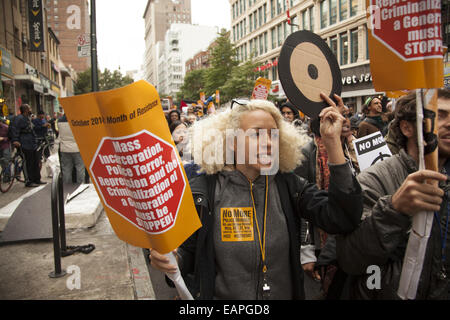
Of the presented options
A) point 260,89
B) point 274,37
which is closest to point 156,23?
point 274,37

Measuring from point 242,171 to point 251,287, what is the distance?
24.3 inches

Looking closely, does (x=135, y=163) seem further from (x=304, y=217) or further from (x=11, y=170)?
(x=11, y=170)

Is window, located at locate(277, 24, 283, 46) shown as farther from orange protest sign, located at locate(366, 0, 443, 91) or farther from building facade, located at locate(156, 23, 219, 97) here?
building facade, located at locate(156, 23, 219, 97)

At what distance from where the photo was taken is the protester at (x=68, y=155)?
276 inches

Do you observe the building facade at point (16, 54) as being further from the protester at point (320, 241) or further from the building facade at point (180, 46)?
the building facade at point (180, 46)

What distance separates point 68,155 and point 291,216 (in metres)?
6.85

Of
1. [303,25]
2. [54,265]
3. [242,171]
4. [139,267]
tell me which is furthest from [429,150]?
[303,25]

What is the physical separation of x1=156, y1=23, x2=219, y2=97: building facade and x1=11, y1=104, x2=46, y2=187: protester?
296ft

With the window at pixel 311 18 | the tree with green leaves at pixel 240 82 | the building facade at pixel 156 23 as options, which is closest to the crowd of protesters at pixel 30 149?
the tree with green leaves at pixel 240 82

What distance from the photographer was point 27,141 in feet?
27.1

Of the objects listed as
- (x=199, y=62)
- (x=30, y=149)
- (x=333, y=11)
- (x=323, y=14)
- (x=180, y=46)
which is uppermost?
(x=180, y=46)

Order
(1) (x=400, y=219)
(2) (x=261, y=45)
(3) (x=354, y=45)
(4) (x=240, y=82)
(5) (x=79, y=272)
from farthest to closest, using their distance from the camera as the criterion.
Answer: (2) (x=261, y=45)
(4) (x=240, y=82)
(3) (x=354, y=45)
(5) (x=79, y=272)
(1) (x=400, y=219)

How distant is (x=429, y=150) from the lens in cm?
129

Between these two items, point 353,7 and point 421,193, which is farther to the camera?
point 353,7
